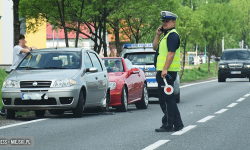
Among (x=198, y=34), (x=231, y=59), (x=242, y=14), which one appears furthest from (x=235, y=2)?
(x=231, y=59)

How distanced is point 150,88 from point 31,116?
17.8ft

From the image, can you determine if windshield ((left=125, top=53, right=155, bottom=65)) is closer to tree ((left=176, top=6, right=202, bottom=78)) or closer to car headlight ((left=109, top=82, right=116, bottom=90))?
car headlight ((left=109, top=82, right=116, bottom=90))

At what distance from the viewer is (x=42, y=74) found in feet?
38.0

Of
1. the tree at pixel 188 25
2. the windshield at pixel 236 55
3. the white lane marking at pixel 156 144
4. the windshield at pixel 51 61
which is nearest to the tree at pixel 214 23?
the tree at pixel 188 25

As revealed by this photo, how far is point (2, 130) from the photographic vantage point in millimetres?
9648

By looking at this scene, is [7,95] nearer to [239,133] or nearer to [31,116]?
[31,116]

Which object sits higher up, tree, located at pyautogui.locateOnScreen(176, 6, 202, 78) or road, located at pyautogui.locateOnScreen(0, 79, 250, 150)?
tree, located at pyautogui.locateOnScreen(176, 6, 202, 78)

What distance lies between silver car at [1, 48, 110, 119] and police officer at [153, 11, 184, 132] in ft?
9.09

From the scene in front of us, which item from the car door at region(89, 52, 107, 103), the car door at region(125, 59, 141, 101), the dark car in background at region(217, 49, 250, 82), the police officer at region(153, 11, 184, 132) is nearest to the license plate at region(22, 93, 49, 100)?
the car door at region(89, 52, 107, 103)

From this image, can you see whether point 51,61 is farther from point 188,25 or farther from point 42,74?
point 188,25

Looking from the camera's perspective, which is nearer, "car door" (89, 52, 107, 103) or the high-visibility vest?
the high-visibility vest

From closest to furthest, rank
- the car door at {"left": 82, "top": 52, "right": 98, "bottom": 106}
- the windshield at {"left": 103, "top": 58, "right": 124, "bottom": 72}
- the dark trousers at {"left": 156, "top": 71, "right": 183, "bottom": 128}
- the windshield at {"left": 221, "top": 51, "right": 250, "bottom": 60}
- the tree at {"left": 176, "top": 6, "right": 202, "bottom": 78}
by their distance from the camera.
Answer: the dark trousers at {"left": 156, "top": 71, "right": 183, "bottom": 128}, the car door at {"left": 82, "top": 52, "right": 98, "bottom": 106}, the windshield at {"left": 103, "top": 58, "right": 124, "bottom": 72}, the windshield at {"left": 221, "top": 51, "right": 250, "bottom": 60}, the tree at {"left": 176, "top": 6, "right": 202, "bottom": 78}

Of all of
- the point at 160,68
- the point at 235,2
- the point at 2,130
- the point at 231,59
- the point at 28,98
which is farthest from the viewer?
the point at 235,2

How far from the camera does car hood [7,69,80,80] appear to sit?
37.4 ft
